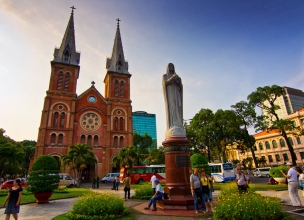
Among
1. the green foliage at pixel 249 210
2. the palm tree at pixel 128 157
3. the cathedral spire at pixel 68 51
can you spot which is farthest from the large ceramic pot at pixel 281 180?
the cathedral spire at pixel 68 51

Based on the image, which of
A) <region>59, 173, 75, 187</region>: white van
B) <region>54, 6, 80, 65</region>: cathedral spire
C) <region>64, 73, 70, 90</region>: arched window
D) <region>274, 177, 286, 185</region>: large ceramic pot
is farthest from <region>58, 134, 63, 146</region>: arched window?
<region>274, 177, 286, 185</region>: large ceramic pot

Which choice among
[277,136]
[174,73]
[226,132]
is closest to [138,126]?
[277,136]

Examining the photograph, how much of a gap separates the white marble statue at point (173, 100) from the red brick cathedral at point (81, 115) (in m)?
27.4

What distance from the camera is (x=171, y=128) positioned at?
8742mm

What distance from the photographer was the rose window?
3548 cm

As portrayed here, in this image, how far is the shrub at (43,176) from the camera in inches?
404

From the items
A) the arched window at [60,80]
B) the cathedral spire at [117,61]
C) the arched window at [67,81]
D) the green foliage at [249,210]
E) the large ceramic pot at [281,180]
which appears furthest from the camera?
the cathedral spire at [117,61]

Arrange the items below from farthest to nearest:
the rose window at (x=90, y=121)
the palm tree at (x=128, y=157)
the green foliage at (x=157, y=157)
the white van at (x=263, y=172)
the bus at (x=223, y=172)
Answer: the green foliage at (x=157, y=157) → the rose window at (x=90, y=121) → the white van at (x=263, y=172) → the palm tree at (x=128, y=157) → the bus at (x=223, y=172)

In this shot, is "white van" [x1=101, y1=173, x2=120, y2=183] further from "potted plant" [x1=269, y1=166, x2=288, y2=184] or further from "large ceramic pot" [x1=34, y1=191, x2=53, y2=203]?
"potted plant" [x1=269, y1=166, x2=288, y2=184]

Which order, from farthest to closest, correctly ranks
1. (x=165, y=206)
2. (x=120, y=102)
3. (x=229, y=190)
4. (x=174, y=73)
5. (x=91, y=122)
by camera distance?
(x=120, y=102), (x=91, y=122), (x=174, y=73), (x=229, y=190), (x=165, y=206)

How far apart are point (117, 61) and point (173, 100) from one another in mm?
37361

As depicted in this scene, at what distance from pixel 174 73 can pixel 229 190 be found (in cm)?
578

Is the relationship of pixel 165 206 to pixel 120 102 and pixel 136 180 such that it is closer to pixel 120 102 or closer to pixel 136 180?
pixel 136 180

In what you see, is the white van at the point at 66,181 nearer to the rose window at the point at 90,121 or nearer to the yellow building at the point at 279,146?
the rose window at the point at 90,121
